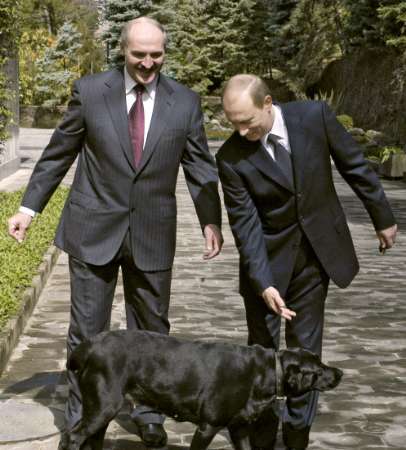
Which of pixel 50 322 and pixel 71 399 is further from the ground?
pixel 71 399

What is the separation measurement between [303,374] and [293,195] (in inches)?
35.0

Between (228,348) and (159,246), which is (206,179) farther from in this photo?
(228,348)

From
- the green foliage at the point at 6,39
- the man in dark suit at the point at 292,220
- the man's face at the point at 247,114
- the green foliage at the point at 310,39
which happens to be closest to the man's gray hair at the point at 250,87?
the man's face at the point at 247,114

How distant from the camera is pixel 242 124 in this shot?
4.86m

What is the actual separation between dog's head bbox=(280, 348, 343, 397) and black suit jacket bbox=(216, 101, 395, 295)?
1.44ft

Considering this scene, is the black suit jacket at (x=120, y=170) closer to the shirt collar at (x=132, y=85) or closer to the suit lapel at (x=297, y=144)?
the shirt collar at (x=132, y=85)

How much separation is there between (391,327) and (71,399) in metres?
4.17

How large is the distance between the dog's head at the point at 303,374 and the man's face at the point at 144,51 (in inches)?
59.3

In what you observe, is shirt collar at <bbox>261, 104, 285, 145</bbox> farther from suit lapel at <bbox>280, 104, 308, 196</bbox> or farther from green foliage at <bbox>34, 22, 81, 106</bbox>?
green foliage at <bbox>34, 22, 81, 106</bbox>

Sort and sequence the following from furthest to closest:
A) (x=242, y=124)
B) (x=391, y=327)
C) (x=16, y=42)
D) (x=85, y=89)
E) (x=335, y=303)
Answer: (x=16, y=42) < (x=335, y=303) < (x=391, y=327) < (x=85, y=89) < (x=242, y=124)

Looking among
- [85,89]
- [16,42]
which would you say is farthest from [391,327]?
[16,42]

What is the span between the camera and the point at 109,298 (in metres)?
5.65

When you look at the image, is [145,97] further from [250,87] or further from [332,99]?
[332,99]

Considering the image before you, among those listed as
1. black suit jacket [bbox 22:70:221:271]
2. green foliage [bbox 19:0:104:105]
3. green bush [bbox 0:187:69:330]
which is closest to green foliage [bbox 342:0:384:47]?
green bush [bbox 0:187:69:330]
